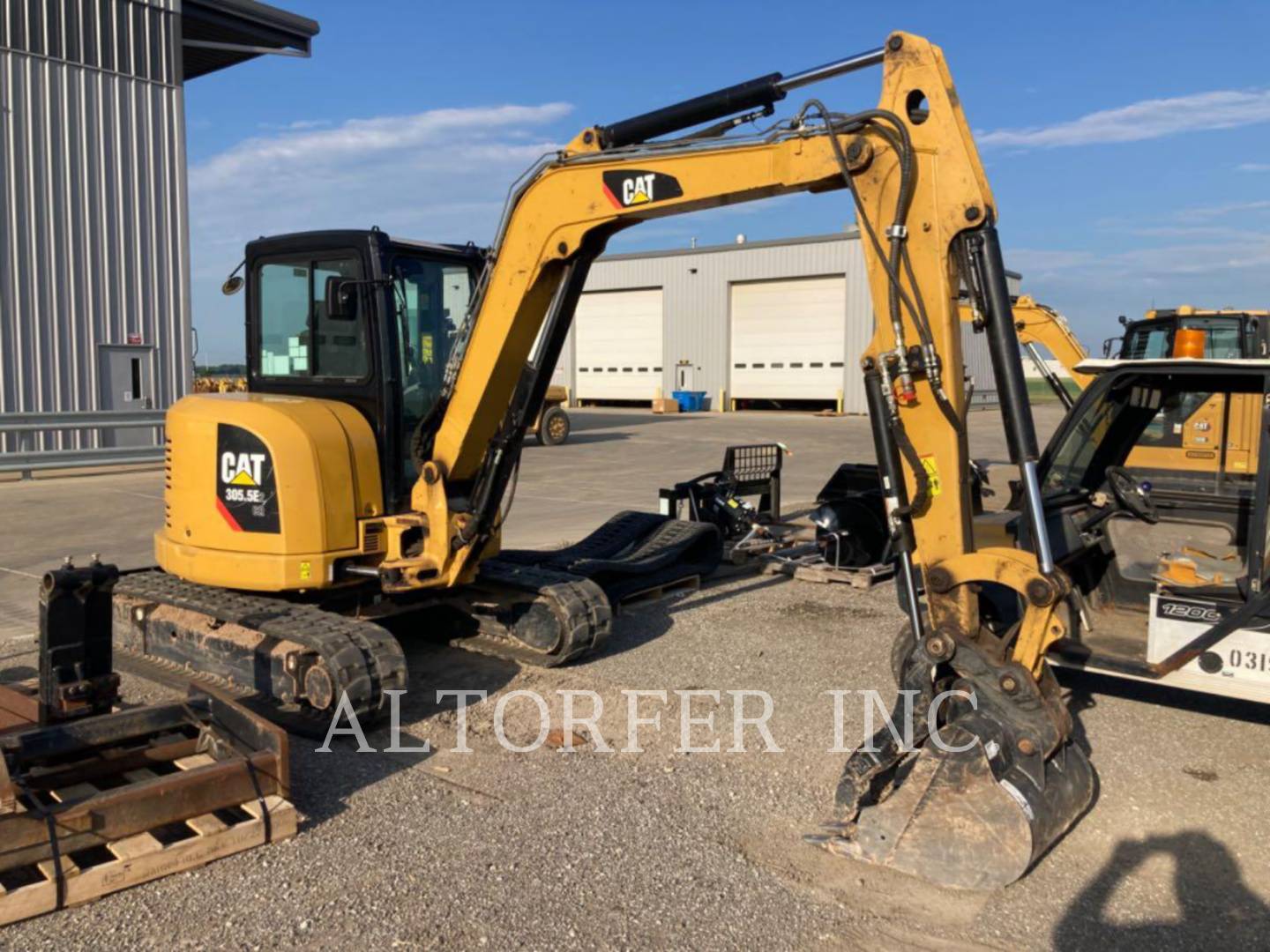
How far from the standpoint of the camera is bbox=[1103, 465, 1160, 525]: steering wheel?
6.57 meters

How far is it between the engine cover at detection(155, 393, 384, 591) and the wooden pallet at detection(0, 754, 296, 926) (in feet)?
5.17

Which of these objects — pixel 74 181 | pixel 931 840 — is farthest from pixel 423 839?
pixel 74 181

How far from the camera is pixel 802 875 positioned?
4.23 m

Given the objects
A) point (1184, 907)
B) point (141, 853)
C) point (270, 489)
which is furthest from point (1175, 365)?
point (141, 853)

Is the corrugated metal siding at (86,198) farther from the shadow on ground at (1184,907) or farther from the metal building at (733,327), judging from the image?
the metal building at (733,327)

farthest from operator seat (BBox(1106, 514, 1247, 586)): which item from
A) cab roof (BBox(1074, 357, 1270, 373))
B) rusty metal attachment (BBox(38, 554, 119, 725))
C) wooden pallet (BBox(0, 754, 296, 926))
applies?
rusty metal attachment (BBox(38, 554, 119, 725))

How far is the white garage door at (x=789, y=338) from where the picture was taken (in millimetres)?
38312

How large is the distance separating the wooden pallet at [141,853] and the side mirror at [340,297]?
2.61 metres

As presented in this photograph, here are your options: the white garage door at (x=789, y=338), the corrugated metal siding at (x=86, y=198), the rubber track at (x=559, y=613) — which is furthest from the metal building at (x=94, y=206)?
the white garage door at (x=789, y=338)

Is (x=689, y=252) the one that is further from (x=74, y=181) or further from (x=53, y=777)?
(x=53, y=777)

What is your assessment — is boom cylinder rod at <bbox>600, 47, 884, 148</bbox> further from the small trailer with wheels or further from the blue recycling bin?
the blue recycling bin

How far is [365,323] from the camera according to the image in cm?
639

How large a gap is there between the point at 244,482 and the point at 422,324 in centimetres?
142

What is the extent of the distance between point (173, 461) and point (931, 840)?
483 centimetres
